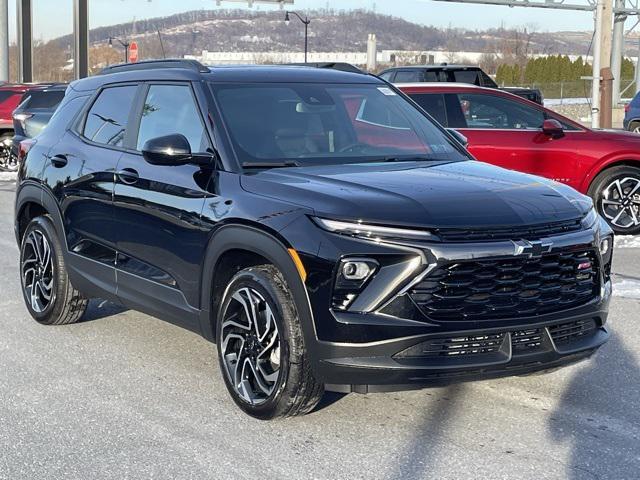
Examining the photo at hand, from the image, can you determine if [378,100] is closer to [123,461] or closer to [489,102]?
[123,461]

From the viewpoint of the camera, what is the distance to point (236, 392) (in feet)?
16.4

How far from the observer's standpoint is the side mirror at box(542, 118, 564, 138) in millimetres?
10758

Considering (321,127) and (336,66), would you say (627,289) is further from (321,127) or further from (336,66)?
(321,127)

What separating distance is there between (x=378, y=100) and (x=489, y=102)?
5555 millimetres

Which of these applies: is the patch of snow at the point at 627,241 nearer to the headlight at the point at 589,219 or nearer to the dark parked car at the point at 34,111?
the headlight at the point at 589,219

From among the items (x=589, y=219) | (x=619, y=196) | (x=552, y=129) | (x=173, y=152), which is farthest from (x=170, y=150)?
(x=619, y=196)

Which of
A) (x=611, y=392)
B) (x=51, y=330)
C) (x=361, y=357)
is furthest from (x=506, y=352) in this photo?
(x=51, y=330)

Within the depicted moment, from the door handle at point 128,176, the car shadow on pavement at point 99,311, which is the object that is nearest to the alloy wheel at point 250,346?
the door handle at point 128,176

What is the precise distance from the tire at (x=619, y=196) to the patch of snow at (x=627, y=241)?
85 millimetres

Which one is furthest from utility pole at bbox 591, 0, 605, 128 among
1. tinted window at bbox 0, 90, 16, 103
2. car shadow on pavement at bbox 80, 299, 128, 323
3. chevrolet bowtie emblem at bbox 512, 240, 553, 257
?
chevrolet bowtie emblem at bbox 512, 240, 553, 257

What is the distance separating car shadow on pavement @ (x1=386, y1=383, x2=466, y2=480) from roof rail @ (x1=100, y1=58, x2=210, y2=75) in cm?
232

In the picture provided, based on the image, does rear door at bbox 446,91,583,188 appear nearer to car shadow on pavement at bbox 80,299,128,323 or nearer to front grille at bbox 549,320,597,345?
car shadow on pavement at bbox 80,299,128,323

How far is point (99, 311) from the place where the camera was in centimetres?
754

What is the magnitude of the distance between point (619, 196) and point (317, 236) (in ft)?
24.9
